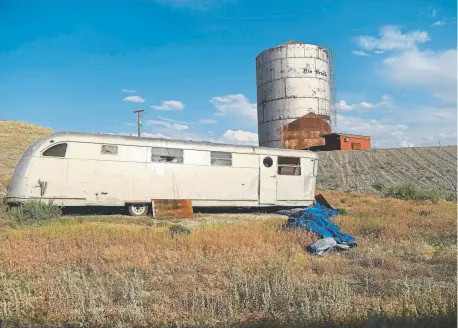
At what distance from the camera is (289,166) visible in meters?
16.8

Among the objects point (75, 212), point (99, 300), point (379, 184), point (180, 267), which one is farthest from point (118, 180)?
point (379, 184)

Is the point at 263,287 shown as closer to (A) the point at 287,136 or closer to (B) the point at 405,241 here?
(B) the point at 405,241

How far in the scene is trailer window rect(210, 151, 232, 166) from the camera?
1524 centimetres

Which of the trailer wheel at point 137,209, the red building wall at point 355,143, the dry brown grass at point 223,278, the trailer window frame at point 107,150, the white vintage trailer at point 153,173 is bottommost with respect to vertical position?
the dry brown grass at point 223,278

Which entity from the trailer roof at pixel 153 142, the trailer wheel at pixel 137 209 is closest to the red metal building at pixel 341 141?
the trailer roof at pixel 153 142

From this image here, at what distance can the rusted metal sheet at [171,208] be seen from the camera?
550 inches

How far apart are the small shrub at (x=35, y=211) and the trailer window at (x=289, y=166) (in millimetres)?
9190

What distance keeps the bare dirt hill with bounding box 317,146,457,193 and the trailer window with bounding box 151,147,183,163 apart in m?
18.0

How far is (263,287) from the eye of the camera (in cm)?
560

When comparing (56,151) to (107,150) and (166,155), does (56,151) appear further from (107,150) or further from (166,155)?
(166,155)

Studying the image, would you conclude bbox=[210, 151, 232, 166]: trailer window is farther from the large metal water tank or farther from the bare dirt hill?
the large metal water tank

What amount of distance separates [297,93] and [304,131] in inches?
165

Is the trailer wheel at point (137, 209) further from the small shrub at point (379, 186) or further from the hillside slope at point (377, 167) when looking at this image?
the small shrub at point (379, 186)

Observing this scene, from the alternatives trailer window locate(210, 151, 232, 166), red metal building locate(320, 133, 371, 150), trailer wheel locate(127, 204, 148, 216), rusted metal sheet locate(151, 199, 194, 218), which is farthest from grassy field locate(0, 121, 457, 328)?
red metal building locate(320, 133, 371, 150)
